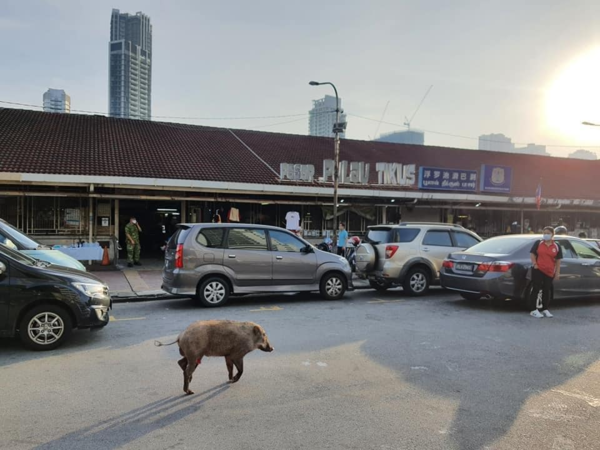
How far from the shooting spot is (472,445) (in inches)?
140

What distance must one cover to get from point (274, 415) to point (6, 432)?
2139 millimetres

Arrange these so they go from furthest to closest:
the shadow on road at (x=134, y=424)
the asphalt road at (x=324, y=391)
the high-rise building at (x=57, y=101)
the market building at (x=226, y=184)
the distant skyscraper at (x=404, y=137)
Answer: the distant skyscraper at (x=404, y=137) < the high-rise building at (x=57, y=101) < the market building at (x=226, y=184) < the asphalt road at (x=324, y=391) < the shadow on road at (x=134, y=424)

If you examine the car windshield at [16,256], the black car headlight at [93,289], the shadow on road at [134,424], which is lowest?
the shadow on road at [134,424]

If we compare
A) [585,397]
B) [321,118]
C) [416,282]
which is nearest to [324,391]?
[585,397]

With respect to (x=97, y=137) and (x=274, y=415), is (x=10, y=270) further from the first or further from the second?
(x=97, y=137)

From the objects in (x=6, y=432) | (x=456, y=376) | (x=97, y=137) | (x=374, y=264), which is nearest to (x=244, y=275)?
(x=374, y=264)

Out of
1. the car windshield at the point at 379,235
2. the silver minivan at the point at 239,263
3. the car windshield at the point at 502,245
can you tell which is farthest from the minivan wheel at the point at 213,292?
the car windshield at the point at 502,245

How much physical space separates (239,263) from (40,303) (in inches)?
151

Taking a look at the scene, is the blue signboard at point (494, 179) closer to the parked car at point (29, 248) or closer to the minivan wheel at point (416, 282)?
the minivan wheel at point (416, 282)

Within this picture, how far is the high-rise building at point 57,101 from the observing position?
20844 mm

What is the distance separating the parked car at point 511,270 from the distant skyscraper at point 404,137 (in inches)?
757

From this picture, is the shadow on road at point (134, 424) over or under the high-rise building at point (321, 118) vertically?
under

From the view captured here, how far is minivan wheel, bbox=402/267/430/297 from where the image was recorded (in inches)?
421

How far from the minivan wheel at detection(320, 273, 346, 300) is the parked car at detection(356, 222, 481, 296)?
1.04 metres
